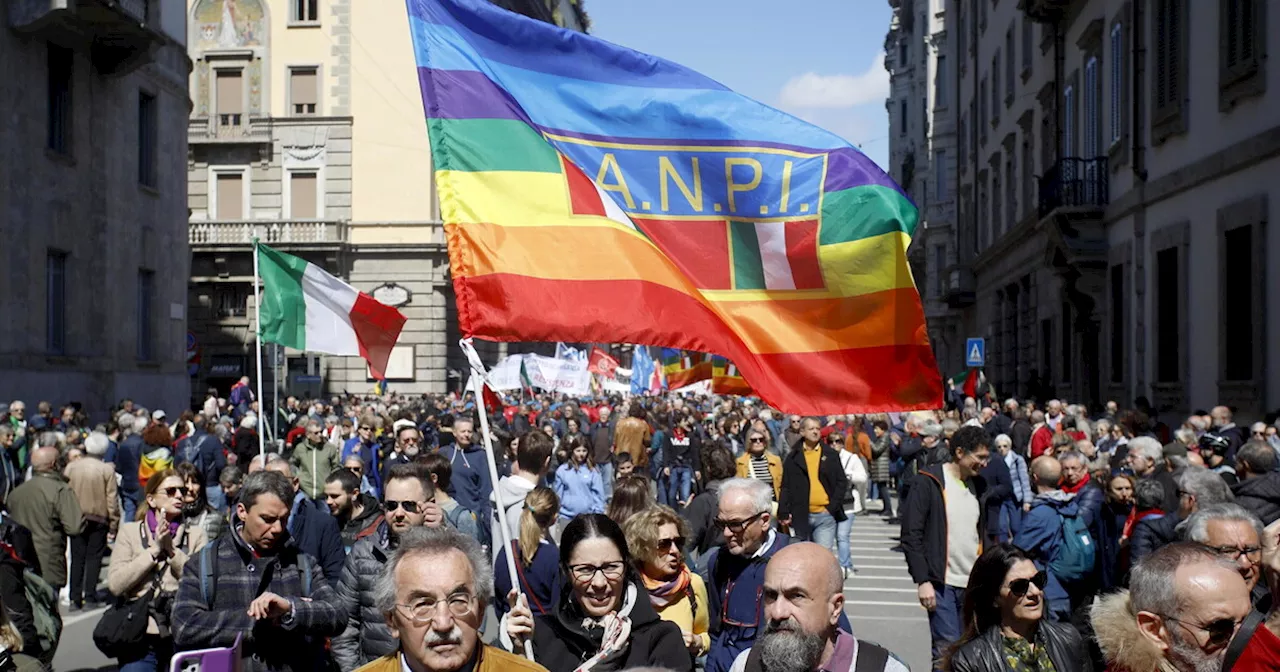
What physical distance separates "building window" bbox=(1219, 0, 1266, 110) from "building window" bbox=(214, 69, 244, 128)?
125 ft

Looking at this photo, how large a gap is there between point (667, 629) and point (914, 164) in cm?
6293

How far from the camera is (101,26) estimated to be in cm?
2691

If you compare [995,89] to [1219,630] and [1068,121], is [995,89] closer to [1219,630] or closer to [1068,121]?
[1068,121]

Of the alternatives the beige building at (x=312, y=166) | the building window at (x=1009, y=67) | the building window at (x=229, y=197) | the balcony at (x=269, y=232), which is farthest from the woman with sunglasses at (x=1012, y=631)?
the building window at (x=229, y=197)

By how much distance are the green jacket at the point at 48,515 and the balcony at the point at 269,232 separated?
37.5m

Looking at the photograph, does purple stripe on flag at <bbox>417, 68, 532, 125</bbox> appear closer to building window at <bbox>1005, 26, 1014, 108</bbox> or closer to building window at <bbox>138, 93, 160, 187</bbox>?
building window at <bbox>138, 93, 160, 187</bbox>

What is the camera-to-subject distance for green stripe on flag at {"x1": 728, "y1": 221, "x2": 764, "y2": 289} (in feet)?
22.0

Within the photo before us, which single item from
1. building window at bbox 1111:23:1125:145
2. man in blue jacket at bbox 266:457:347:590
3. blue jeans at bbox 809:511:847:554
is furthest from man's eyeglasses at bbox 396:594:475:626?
building window at bbox 1111:23:1125:145

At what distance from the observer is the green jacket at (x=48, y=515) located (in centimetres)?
1191

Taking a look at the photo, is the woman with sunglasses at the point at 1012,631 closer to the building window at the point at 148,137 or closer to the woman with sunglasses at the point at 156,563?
the woman with sunglasses at the point at 156,563

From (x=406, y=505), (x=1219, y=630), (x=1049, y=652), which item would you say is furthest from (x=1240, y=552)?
(x=406, y=505)

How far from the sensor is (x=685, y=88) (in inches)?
268

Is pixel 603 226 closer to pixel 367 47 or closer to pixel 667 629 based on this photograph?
pixel 667 629

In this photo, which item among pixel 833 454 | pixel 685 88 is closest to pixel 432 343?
pixel 833 454
